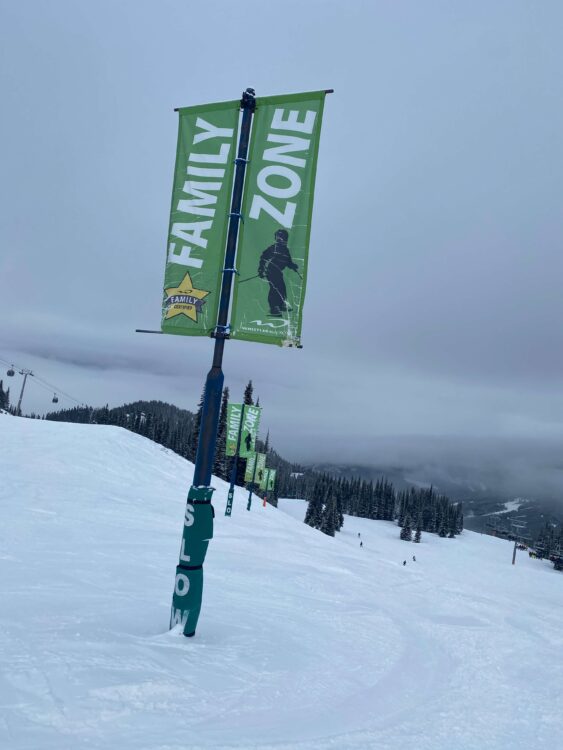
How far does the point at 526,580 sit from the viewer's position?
44.2 metres

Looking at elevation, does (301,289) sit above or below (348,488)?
above

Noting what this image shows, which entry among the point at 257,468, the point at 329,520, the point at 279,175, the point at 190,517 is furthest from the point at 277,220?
the point at 329,520

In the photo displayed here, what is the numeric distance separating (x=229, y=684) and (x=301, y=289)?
449 centimetres

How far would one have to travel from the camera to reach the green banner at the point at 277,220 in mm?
6234

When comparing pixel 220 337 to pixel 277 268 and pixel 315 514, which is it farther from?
pixel 315 514

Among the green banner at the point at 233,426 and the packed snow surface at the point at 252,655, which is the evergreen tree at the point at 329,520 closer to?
the green banner at the point at 233,426

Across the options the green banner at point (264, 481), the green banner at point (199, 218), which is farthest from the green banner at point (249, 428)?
the green banner at point (199, 218)

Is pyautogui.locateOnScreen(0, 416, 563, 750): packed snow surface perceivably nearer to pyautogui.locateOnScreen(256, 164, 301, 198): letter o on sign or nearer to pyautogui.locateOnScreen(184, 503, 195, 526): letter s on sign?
pyautogui.locateOnScreen(184, 503, 195, 526): letter s on sign

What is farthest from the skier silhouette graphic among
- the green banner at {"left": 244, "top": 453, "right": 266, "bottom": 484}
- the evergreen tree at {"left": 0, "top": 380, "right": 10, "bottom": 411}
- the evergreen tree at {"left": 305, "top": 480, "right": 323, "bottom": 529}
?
the evergreen tree at {"left": 0, "top": 380, "right": 10, "bottom": 411}

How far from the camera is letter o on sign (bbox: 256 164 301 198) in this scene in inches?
250

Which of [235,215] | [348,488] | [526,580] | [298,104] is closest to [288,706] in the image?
[235,215]

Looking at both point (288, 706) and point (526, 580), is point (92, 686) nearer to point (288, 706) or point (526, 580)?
point (288, 706)

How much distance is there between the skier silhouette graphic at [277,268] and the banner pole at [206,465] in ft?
1.45

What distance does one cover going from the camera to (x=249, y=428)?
2772 centimetres
